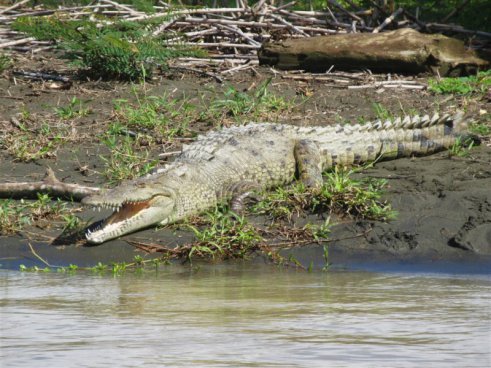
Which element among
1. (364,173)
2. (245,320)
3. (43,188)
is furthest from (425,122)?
(245,320)

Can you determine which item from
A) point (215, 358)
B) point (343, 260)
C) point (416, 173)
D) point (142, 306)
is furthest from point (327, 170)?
point (215, 358)

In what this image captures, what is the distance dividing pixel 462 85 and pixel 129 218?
4.91 metres

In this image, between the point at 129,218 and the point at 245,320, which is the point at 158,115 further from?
the point at 245,320

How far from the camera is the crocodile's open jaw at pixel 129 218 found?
7.55 m

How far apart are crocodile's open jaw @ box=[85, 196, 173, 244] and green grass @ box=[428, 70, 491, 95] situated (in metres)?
4.36

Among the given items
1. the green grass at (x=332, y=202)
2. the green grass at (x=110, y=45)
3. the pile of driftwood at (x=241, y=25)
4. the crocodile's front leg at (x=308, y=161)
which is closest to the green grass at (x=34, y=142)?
the green grass at (x=110, y=45)

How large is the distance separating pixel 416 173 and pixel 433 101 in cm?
247

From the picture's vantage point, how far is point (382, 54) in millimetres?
11930

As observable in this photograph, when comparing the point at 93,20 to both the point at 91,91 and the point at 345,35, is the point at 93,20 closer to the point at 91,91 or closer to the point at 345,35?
the point at 91,91

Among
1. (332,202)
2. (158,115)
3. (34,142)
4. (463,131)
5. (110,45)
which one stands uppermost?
(110,45)

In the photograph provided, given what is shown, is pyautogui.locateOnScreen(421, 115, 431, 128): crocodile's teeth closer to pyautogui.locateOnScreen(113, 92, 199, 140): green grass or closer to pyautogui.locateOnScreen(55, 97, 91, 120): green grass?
pyautogui.locateOnScreen(113, 92, 199, 140): green grass

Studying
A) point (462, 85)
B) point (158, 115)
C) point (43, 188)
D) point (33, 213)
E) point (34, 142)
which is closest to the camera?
point (33, 213)

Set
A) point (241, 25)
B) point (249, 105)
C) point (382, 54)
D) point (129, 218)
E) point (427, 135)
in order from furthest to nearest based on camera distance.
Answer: point (241, 25)
point (382, 54)
point (249, 105)
point (427, 135)
point (129, 218)

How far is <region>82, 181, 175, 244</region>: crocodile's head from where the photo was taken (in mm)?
7457
